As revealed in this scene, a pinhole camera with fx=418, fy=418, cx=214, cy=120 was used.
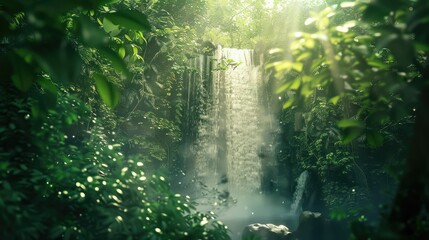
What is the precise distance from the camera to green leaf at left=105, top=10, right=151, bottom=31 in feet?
7.02

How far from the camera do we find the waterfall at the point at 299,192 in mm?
18672

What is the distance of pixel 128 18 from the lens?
214 centimetres

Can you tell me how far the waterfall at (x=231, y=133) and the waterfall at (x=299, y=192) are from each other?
183 cm

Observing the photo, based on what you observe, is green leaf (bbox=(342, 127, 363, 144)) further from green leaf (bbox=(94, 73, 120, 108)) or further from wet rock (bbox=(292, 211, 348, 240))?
wet rock (bbox=(292, 211, 348, 240))

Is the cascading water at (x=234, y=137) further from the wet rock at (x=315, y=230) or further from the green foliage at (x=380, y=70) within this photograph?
the green foliage at (x=380, y=70)

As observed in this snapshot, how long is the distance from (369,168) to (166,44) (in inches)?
364

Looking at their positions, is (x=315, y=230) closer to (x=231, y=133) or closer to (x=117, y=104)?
(x=231, y=133)

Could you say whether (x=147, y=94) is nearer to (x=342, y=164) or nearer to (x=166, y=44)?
(x=166, y=44)

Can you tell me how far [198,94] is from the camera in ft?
62.4

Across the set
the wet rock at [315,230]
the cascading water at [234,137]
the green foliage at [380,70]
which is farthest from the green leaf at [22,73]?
the cascading water at [234,137]

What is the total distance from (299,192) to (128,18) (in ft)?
58.9

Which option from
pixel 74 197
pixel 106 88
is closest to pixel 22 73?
pixel 106 88

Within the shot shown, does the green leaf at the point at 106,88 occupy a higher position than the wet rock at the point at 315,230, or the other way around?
the green leaf at the point at 106,88

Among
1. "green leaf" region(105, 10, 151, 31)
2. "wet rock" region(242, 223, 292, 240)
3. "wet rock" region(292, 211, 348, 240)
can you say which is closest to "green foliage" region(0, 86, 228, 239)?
"green leaf" region(105, 10, 151, 31)
